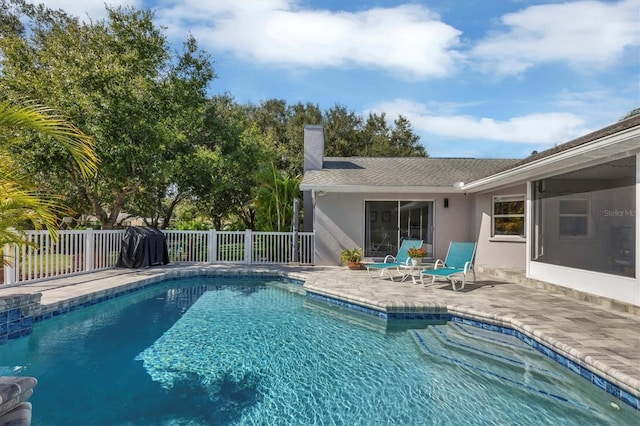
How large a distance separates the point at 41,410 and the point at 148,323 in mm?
3260

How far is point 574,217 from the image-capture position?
8.39 m

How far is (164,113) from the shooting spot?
13.4 meters

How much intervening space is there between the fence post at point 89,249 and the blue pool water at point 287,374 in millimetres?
3673

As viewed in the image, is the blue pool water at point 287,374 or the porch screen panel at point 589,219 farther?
the porch screen panel at point 589,219

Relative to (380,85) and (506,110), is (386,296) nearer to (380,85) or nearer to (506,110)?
(380,85)

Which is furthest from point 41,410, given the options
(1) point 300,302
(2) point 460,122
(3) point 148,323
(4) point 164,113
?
(2) point 460,122

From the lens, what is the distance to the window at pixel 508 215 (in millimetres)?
11016

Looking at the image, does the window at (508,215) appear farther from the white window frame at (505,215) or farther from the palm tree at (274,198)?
the palm tree at (274,198)

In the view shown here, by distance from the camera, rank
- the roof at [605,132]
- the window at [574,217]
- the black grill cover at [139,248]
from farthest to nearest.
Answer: the black grill cover at [139,248]
the window at [574,217]
the roof at [605,132]

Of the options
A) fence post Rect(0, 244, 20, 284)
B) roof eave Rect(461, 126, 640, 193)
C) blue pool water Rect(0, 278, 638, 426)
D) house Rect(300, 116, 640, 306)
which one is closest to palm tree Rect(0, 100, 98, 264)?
blue pool water Rect(0, 278, 638, 426)

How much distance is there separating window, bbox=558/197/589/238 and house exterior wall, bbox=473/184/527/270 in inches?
85.4

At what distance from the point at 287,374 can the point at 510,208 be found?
30.7 ft

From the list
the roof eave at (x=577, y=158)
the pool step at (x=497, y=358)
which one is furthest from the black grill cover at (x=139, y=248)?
the roof eave at (x=577, y=158)

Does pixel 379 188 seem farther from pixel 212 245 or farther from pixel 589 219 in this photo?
pixel 212 245
